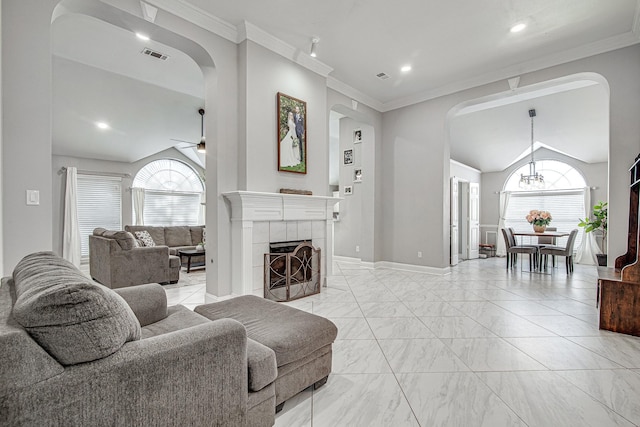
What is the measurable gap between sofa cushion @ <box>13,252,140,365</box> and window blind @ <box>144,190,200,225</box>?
7432 millimetres

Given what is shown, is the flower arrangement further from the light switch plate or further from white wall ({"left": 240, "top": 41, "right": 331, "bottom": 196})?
the light switch plate

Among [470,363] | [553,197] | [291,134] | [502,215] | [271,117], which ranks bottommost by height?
[470,363]

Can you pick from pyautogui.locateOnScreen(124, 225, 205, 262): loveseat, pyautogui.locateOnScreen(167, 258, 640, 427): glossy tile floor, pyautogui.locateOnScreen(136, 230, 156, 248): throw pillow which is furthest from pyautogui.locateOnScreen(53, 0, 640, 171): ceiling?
pyautogui.locateOnScreen(167, 258, 640, 427): glossy tile floor

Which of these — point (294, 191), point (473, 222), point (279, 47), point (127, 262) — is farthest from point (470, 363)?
point (473, 222)

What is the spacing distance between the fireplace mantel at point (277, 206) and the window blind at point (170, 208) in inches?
208

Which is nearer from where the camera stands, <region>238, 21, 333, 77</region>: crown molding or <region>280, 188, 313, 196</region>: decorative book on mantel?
<region>238, 21, 333, 77</region>: crown molding

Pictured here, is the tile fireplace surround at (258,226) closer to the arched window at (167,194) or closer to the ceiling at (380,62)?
the ceiling at (380,62)

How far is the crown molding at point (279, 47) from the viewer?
3.53 meters

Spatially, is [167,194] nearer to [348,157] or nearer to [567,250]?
[348,157]

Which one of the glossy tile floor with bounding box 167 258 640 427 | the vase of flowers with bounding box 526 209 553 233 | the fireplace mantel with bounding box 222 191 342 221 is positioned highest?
the fireplace mantel with bounding box 222 191 342 221

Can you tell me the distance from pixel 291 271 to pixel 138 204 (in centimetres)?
536

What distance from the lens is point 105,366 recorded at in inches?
38.1

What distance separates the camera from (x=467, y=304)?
3.65m

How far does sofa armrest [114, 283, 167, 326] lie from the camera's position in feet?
6.20
